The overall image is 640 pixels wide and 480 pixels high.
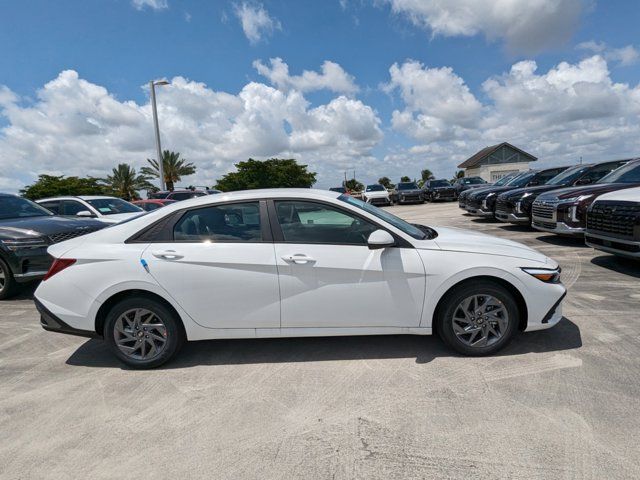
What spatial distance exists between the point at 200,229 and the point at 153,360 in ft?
4.06

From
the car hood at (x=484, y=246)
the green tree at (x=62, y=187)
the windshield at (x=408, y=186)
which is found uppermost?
the green tree at (x=62, y=187)

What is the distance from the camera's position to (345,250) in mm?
3270

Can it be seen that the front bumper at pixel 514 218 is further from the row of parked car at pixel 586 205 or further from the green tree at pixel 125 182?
the green tree at pixel 125 182

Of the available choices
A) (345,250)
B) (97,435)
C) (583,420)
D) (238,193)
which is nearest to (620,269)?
(583,420)

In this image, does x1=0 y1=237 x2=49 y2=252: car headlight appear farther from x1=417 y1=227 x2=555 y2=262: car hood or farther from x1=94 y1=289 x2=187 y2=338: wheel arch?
x1=417 y1=227 x2=555 y2=262: car hood

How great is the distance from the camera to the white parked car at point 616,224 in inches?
212

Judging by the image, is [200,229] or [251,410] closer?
[251,410]

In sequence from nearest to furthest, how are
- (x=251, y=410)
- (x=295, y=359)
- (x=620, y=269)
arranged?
(x=251, y=410) < (x=295, y=359) < (x=620, y=269)

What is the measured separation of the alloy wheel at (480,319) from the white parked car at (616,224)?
11.6 feet

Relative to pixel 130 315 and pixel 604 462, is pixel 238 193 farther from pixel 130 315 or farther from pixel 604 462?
pixel 604 462

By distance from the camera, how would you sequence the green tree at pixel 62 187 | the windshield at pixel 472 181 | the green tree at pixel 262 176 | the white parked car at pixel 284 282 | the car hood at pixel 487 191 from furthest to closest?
the green tree at pixel 262 176 → the green tree at pixel 62 187 → the windshield at pixel 472 181 → the car hood at pixel 487 191 → the white parked car at pixel 284 282

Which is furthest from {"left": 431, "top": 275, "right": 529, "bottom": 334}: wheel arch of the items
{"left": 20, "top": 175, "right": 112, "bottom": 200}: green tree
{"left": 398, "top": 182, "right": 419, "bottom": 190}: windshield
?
{"left": 20, "top": 175, "right": 112, "bottom": 200}: green tree

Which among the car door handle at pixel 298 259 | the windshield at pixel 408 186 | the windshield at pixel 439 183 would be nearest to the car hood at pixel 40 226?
the car door handle at pixel 298 259

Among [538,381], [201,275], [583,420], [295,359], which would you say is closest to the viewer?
[583,420]
